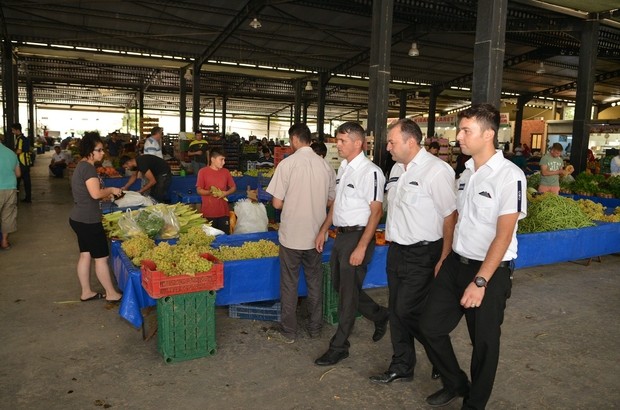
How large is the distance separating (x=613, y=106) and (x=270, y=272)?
33.6 m

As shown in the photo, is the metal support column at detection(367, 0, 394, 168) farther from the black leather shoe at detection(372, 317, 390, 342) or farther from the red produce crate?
the red produce crate

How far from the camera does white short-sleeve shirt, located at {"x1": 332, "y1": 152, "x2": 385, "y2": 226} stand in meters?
3.52

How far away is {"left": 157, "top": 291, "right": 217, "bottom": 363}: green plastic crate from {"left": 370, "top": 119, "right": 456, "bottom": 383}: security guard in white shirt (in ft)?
4.75

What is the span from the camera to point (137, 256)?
164 inches

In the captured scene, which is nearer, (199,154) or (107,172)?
(107,172)

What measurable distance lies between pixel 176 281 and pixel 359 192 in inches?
59.5

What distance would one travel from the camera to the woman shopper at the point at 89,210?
4492 millimetres

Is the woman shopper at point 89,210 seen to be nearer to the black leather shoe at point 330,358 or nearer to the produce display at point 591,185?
the black leather shoe at point 330,358

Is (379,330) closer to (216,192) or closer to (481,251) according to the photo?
(481,251)

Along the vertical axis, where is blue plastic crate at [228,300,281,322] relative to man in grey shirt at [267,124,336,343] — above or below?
below

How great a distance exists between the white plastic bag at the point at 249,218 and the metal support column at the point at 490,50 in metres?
3.30

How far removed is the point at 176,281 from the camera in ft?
11.4

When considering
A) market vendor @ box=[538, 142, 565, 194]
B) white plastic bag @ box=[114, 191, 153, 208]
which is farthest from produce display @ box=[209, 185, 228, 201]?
market vendor @ box=[538, 142, 565, 194]

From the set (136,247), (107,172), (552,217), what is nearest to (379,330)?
(136,247)
